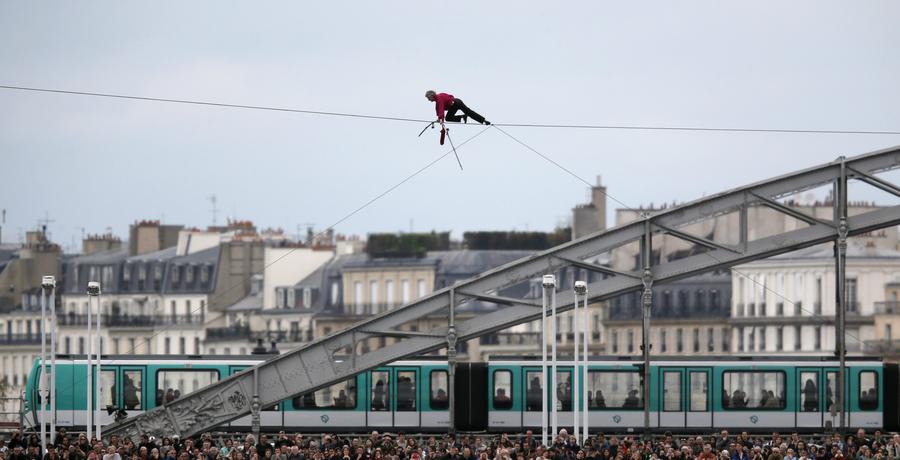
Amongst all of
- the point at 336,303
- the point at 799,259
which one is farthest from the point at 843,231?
the point at 336,303

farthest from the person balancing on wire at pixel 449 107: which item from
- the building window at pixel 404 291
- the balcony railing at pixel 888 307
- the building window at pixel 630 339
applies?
the building window at pixel 404 291

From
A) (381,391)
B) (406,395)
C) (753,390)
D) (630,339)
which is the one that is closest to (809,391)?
(753,390)

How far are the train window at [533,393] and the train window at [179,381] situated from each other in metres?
9.56

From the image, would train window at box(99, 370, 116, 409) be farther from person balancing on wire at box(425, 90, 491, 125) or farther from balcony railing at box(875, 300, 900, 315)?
balcony railing at box(875, 300, 900, 315)

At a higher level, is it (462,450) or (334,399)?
(334,399)

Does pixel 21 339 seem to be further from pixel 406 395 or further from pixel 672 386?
pixel 672 386

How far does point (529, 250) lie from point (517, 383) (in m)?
90.5

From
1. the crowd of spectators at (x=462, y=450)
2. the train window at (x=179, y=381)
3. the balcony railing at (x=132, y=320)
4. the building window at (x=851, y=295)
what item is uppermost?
the building window at (x=851, y=295)

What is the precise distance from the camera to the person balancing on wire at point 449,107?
51.9 metres

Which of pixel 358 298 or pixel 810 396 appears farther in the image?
pixel 358 298

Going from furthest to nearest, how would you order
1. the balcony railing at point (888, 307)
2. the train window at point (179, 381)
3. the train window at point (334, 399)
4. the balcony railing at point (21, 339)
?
the balcony railing at point (21, 339), the balcony railing at point (888, 307), the train window at point (334, 399), the train window at point (179, 381)

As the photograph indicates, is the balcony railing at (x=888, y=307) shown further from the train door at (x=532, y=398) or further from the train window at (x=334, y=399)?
the train window at (x=334, y=399)

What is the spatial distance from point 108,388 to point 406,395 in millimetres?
9266

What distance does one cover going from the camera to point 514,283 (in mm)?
58688
